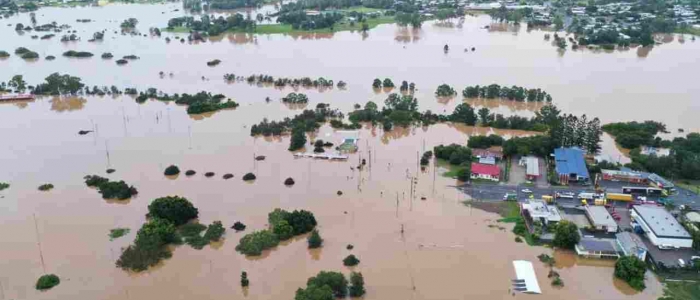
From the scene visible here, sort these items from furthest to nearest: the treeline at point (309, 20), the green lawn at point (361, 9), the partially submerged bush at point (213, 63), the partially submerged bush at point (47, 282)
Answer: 1. the green lawn at point (361, 9)
2. the treeline at point (309, 20)
3. the partially submerged bush at point (213, 63)
4. the partially submerged bush at point (47, 282)

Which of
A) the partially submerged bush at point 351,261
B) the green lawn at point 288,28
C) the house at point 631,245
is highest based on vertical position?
the green lawn at point 288,28

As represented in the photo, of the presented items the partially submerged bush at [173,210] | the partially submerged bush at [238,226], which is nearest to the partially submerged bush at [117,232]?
the partially submerged bush at [173,210]

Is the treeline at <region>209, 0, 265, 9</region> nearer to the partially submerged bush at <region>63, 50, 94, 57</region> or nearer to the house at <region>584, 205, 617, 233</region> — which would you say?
the partially submerged bush at <region>63, 50, 94, 57</region>

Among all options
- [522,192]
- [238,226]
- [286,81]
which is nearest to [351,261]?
[238,226]

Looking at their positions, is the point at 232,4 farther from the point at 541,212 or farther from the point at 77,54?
the point at 541,212

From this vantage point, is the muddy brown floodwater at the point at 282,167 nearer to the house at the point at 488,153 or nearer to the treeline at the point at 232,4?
the house at the point at 488,153

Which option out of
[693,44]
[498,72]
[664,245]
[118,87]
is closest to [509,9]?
[693,44]
